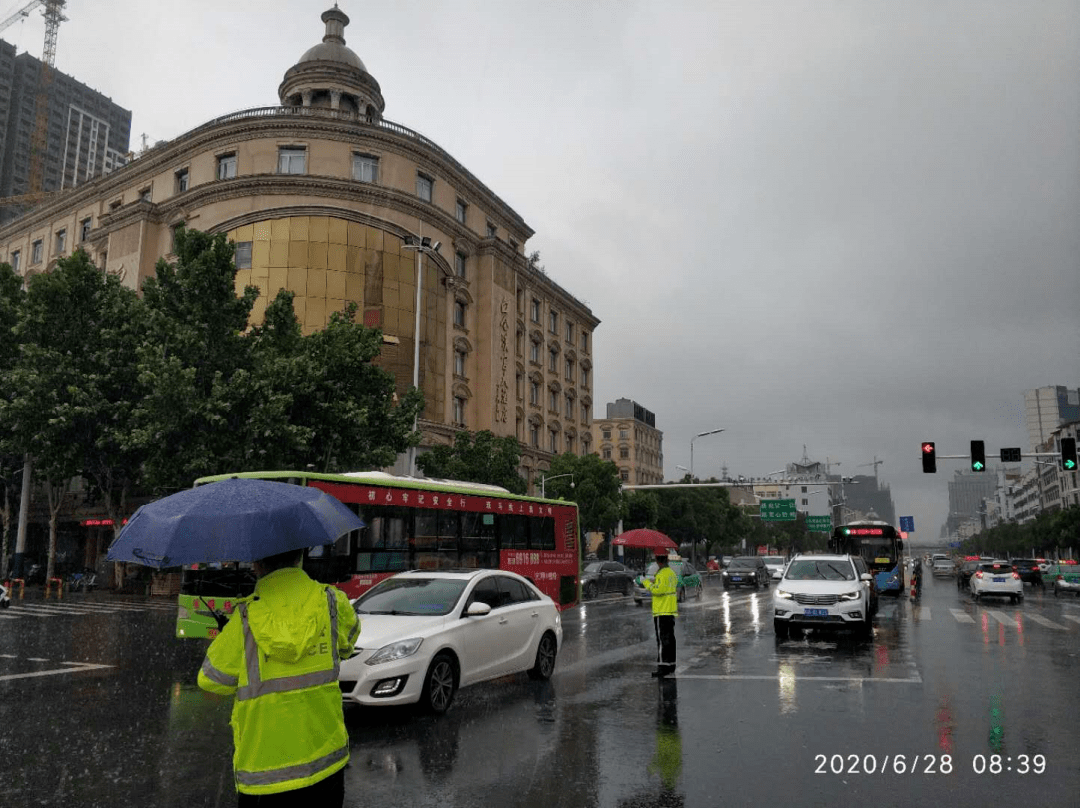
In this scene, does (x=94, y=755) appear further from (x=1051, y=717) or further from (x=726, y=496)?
(x=726, y=496)

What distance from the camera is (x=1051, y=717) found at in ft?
28.7

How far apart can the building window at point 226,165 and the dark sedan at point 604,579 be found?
27.2 meters

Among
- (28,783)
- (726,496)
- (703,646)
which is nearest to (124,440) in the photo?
(703,646)

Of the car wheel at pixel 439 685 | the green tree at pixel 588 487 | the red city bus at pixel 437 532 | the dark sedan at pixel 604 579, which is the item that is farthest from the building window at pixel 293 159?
the car wheel at pixel 439 685

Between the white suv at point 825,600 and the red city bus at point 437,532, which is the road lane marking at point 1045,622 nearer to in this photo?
the white suv at point 825,600

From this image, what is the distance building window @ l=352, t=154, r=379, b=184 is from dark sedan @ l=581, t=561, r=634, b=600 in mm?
23168

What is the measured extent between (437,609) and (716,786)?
13.7 feet

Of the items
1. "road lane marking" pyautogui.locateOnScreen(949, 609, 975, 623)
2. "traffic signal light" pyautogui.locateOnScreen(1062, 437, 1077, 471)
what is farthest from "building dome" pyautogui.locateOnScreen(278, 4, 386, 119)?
"road lane marking" pyautogui.locateOnScreen(949, 609, 975, 623)

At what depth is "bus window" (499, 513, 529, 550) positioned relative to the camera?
19.0 meters

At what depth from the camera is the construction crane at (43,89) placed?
141000 mm

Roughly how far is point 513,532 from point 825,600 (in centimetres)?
710

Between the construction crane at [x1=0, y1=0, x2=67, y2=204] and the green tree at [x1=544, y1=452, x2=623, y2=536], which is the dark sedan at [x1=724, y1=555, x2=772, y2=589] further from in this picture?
the construction crane at [x1=0, y1=0, x2=67, y2=204]

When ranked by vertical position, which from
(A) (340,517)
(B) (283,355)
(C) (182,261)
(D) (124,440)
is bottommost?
(A) (340,517)

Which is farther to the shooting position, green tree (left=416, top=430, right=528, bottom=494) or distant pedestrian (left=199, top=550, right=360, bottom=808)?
green tree (left=416, top=430, right=528, bottom=494)
